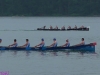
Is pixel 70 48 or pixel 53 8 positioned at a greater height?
pixel 53 8

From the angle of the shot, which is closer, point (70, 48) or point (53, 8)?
point (70, 48)

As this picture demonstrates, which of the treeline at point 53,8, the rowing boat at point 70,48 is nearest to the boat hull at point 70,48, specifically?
the rowing boat at point 70,48

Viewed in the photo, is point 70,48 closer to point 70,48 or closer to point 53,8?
point 70,48

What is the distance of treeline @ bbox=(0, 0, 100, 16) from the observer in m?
152

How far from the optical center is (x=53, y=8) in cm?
15325

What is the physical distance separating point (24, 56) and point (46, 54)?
2238mm

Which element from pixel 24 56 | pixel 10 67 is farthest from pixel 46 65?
pixel 24 56

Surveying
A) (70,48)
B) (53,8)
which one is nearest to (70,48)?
(70,48)

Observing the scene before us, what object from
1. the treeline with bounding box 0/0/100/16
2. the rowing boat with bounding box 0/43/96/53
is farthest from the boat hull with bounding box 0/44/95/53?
the treeline with bounding box 0/0/100/16

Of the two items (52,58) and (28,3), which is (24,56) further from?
(28,3)

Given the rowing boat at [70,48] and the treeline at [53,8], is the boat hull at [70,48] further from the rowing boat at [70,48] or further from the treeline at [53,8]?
the treeline at [53,8]

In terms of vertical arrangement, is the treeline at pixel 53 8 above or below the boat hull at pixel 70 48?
above

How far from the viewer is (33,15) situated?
15638 cm

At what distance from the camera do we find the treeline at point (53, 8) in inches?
5999
